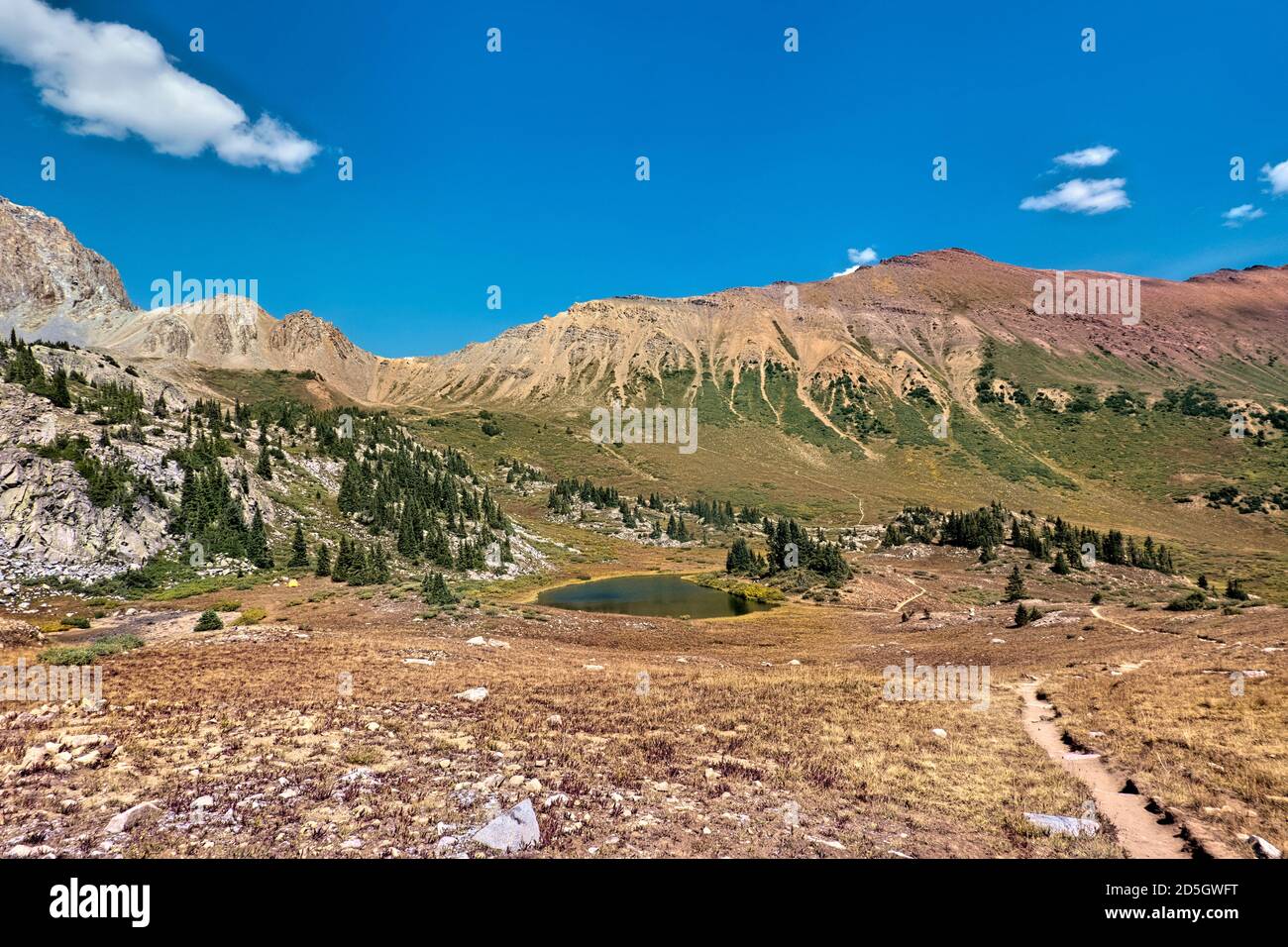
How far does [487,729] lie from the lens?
15625mm

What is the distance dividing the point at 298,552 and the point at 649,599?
3831 centimetres

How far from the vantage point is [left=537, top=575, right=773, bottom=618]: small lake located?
61.3m

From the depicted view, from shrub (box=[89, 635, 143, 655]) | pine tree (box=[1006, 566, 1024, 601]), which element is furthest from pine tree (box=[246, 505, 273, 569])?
pine tree (box=[1006, 566, 1024, 601])

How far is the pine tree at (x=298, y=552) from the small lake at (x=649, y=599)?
24.8m

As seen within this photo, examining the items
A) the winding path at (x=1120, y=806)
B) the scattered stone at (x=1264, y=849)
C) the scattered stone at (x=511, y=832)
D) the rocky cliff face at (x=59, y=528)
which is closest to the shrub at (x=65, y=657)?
the scattered stone at (x=511, y=832)

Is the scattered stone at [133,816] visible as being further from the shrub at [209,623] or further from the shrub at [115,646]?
the shrub at [209,623]

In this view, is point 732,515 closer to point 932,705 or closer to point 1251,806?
point 932,705

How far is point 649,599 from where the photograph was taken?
6831 cm

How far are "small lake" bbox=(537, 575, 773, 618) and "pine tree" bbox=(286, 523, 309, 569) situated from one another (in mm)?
24765

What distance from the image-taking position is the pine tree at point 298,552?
60625 mm

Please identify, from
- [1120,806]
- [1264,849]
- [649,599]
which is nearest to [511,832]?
[1264,849]

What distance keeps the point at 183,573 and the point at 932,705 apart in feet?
200

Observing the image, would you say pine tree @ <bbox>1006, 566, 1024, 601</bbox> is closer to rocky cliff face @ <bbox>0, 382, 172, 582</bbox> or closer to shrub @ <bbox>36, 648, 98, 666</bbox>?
shrub @ <bbox>36, 648, 98, 666</bbox>
